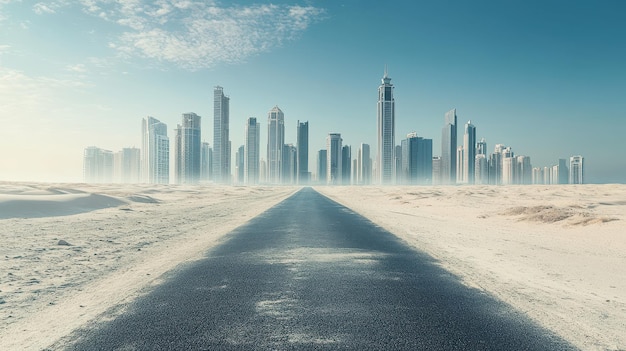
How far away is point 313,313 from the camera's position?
6352 mm

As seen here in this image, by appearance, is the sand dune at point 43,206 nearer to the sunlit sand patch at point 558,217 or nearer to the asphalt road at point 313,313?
the asphalt road at point 313,313

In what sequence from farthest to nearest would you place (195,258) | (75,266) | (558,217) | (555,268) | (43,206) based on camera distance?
(43,206)
(558,217)
(195,258)
(555,268)
(75,266)

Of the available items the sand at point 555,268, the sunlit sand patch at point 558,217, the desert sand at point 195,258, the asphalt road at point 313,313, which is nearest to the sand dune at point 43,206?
the desert sand at point 195,258

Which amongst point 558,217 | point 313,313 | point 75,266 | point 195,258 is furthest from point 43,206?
point 558,217

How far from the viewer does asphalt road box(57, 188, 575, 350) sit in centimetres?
515

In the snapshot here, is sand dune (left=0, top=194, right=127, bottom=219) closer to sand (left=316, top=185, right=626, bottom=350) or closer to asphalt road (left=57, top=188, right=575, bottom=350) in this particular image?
asphalt road (left=57, top=188, right=575, bottom=350)

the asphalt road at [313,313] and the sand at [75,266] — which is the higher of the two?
the asphalt road at [313,313]

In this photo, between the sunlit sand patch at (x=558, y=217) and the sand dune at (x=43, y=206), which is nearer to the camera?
the sunlit sand patch at (x=558, y=217)

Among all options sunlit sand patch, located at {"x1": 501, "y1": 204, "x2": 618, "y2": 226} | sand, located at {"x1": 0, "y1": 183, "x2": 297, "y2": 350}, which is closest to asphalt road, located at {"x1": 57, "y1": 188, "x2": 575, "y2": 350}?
sand, located at {"x1": 0, "y1": 183, "x2": 297, "y2": 350}

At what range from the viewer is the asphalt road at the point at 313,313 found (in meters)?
5.15

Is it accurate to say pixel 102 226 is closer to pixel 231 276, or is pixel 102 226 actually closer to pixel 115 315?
pixel 231 276

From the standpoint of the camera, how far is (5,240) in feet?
49.8

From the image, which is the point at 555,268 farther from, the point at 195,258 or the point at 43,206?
the point at 43,206

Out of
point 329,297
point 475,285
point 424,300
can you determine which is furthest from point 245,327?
point 475,285
